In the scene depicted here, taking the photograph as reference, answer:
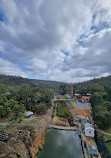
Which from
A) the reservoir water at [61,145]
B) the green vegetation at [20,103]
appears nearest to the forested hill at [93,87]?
the green vegetation at [20,103]

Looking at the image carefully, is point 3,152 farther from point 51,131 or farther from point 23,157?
point 51,131

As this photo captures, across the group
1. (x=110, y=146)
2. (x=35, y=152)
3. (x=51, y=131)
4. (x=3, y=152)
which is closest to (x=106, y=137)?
(x=110, y=146)

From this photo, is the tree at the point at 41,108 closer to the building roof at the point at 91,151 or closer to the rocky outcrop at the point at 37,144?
the rocky outcrop at the point at 37,144

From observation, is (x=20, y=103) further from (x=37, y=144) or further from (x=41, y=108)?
(x=37, y=144)

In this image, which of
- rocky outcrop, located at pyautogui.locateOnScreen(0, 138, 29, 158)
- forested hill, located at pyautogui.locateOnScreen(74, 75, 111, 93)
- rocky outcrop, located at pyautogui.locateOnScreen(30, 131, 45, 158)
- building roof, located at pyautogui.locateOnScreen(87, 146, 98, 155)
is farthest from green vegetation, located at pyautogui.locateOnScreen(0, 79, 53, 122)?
forested hill, located at pyautogui.locateOnScreen(74, 75, 111, 93)

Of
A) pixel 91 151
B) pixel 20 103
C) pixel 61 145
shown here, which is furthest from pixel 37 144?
pixel 20 103

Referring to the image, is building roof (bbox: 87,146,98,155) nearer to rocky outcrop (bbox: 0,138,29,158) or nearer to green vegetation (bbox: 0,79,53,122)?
rocky outcrop (bbox: 0,138,29,158)
